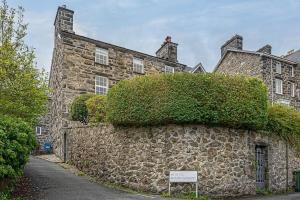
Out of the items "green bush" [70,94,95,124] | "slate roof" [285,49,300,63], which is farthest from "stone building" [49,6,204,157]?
"slate roof" [285,49,300,63]

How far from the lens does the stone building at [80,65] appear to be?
25984 millimetres

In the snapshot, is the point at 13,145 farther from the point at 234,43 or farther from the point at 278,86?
the point at 234,43

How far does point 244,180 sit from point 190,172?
2.80m

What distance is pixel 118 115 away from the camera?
1627 centimetres

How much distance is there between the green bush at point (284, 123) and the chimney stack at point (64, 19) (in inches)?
592

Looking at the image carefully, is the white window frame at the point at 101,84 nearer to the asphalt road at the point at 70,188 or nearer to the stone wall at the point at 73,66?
the stone wall at the point at 73,66

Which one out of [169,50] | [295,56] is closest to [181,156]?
[169,50]

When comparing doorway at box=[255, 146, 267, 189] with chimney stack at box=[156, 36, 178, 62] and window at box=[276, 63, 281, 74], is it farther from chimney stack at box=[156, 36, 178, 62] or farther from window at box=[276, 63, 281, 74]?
window at box=[276, 63, 281, 74]

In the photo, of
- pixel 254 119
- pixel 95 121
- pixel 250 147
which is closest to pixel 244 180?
pixel 250 147

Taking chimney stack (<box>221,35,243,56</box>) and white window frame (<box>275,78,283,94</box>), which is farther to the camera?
chimney stack (<box>221,35,243,56</box>)

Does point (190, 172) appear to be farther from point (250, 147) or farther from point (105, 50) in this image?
point (105, 50)

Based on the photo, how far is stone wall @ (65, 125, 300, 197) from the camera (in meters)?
15.3

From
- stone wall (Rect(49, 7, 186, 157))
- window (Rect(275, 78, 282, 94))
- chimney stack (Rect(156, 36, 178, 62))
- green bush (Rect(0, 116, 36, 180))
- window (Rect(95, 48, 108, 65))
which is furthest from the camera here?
window (Rect(275, 78, 282, 94))

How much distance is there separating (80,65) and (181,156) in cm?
1346
